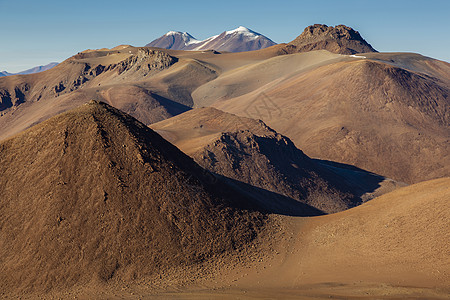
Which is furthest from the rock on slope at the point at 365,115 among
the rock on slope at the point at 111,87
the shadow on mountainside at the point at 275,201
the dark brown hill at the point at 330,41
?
the dark brown hill at the point at 330,41

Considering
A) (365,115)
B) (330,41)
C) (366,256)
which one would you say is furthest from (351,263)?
(330,41)

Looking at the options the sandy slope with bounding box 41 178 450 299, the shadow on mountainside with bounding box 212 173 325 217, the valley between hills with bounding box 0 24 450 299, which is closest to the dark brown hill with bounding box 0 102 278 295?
the valley between hills with bounding box 0 24 450 299

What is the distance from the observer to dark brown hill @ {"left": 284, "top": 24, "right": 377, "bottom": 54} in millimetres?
151625

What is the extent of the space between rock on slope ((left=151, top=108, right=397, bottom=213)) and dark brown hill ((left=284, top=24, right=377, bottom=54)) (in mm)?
100065

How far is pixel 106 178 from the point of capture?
2503 cm

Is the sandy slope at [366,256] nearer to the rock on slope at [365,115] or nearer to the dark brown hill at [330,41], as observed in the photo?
the rock on slope at [365,115]

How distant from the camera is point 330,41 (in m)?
153

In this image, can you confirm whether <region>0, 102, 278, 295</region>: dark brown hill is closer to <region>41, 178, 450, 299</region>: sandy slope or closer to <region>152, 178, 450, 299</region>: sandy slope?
<region>41, 178, 450, 299</region>: sandy slope

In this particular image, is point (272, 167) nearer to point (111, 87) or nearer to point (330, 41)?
point (111, 87)

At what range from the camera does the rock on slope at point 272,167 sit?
149 ft

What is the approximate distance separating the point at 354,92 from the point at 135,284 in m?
74.8

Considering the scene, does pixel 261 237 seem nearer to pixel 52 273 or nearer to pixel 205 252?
pixel 205 252

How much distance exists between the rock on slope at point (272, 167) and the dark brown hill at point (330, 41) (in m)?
100

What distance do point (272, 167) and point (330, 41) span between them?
385 ft
